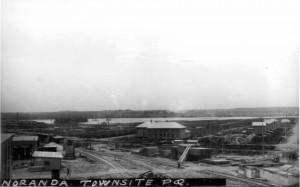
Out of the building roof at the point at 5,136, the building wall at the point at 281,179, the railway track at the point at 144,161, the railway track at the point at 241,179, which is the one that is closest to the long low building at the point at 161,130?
the railway track at the point at 144,161

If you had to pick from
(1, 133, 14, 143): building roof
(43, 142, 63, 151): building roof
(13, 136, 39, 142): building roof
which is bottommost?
(43, 142, 63, 151): building roof

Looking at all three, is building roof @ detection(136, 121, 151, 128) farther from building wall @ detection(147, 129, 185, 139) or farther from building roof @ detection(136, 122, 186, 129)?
building wall @ detection(147, 129, 185, 139)

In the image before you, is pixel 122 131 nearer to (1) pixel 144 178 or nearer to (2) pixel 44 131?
(1) pixel 144 178

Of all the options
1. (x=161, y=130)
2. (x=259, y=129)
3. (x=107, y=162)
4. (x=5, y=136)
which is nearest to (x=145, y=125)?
(x=161, y=130)

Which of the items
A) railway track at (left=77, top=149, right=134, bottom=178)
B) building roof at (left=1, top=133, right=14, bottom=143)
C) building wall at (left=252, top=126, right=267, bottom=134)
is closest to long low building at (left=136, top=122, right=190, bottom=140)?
railway track at (left=77, top=149, right=134, bottom=178)

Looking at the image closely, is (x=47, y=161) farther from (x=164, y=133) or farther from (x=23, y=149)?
(x=164, y=133)

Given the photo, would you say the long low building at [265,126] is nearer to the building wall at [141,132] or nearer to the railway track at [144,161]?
the railway track at [144,161]
